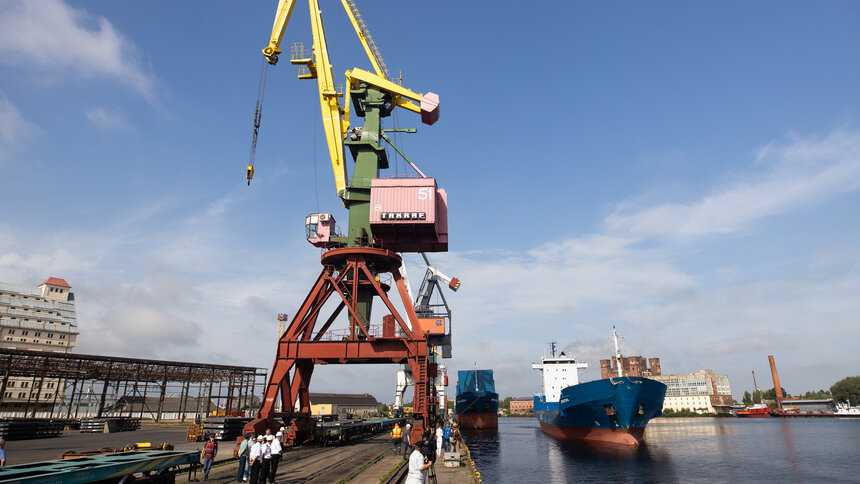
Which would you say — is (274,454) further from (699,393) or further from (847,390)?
(699,393)

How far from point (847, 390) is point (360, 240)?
14605cm

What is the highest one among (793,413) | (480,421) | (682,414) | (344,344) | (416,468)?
(344,344)

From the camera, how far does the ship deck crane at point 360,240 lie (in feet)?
90.2

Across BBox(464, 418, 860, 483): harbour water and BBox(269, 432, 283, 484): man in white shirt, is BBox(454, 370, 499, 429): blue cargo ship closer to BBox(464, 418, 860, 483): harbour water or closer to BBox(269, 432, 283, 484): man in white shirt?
BBox(464, 418, 860, 483): harbour water

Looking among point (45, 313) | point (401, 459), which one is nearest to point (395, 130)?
point (401, 459)

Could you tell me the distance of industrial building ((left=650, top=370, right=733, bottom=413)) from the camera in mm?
146625

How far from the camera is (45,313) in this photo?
81375 mm

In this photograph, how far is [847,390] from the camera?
114938 mm

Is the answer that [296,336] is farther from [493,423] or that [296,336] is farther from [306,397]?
[493,423]

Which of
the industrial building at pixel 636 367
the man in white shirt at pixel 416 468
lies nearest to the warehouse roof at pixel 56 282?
the man in white shirt at pixel 416 468

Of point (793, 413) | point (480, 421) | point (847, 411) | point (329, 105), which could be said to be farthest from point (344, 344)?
point (793, 413)

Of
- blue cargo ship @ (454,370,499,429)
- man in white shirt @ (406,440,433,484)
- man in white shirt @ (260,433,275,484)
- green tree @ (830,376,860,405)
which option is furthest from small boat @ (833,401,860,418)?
man in white shirt @ (406,440,433,484)

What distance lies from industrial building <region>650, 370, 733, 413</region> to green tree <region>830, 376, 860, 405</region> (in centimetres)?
3084

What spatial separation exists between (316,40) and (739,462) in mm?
44312
